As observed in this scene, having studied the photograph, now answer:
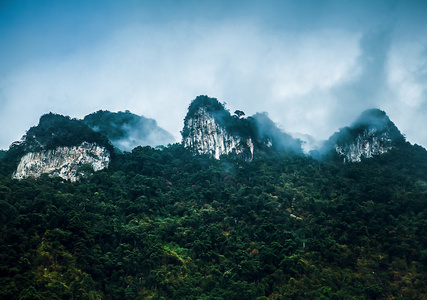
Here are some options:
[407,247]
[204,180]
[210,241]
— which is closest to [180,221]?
[210,241]

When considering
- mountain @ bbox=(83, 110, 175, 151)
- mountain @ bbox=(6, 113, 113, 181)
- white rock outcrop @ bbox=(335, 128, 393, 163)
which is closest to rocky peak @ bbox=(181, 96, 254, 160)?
mountain @ bbox=(6, 113, 113, 181)

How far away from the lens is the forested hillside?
29.6 metres

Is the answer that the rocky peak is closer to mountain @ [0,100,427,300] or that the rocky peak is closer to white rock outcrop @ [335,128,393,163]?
mountain @ [0,100,427,300]

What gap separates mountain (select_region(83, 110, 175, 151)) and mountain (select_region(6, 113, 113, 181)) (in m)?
21.0

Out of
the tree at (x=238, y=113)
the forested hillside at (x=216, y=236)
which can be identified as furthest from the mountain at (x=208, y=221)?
the tree at (x=238, y=113)

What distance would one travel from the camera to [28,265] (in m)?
27.6

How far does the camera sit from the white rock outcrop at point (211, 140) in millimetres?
60031

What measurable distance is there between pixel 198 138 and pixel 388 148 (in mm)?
27795

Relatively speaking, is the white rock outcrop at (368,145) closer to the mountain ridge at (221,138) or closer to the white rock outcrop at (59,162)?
the mountain ridge at (221,138)

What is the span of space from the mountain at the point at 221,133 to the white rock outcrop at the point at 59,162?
16740 millimetres

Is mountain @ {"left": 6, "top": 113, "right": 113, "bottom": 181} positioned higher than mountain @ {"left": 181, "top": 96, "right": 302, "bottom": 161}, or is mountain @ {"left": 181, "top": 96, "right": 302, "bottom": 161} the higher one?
mountain @ {"left": 181, "top": 96, "right": 302, "bottom": 161}

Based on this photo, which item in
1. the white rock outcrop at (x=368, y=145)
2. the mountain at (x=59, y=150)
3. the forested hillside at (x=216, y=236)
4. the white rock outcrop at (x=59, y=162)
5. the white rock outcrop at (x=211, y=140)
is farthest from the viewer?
the white rock outcrop at (x=211, y=140)

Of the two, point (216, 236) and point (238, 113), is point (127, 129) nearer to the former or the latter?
point (238, 113)

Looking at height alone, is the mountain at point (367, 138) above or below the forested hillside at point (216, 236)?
above
